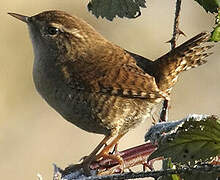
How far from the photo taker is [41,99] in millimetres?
7973

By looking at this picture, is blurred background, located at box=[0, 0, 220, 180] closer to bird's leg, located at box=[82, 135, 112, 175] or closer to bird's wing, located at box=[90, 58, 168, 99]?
bird's wing, located at box=[90, 58, 168, 99]

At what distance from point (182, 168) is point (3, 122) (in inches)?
251

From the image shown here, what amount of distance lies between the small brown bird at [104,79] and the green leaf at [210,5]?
1.02 metres

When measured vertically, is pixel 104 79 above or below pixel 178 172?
above

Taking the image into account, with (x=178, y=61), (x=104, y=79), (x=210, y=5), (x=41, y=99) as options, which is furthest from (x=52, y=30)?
(x=41, y=99)

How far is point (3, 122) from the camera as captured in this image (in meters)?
7.64

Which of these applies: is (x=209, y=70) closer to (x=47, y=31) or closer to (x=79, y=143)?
(x=79, y=143)

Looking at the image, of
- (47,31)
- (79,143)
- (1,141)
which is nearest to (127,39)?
(79,143)

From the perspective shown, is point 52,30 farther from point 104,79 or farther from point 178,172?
point 178,172

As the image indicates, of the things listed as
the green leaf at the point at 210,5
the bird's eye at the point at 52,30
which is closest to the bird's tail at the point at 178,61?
the bird's eye at the point at 52,30

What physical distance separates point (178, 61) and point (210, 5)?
1260mm

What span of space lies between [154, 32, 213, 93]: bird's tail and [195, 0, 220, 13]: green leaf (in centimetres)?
106

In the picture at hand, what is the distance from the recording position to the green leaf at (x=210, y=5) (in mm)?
1859

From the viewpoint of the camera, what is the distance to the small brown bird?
9.96 feet
